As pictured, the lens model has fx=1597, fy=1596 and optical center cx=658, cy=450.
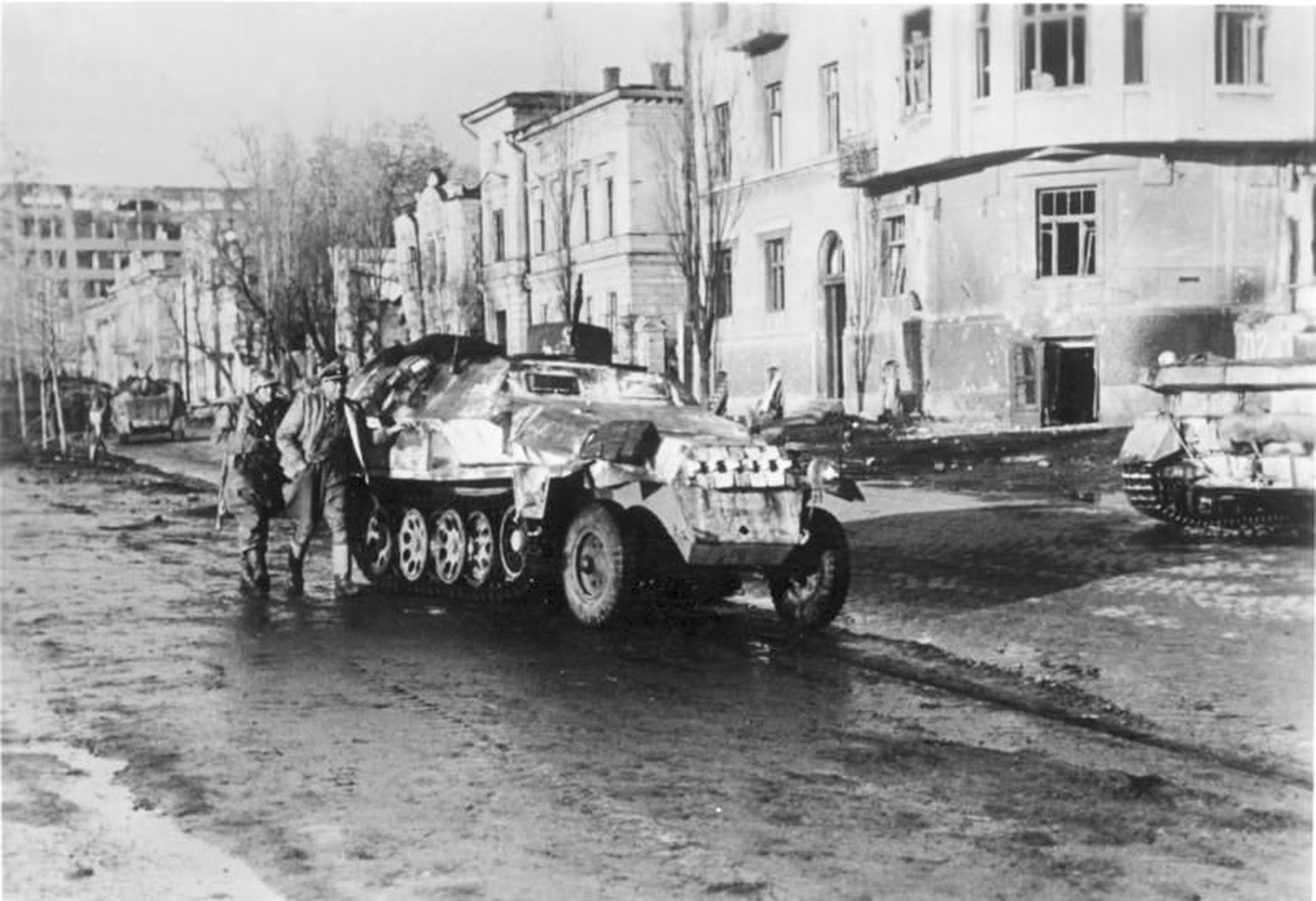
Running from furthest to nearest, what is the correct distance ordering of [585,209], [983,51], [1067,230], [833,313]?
1. [1067,230]
2. [833,313]
3. [983,51]
4. [585,209]

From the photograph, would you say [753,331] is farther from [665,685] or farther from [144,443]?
[144,443]

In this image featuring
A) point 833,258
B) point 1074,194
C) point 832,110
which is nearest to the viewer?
point 832,110

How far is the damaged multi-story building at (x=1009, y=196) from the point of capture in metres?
12.0

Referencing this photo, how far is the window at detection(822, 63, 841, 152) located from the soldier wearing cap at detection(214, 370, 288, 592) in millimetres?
4792

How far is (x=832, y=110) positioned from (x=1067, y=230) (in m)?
8.46

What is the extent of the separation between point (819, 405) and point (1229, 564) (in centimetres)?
360

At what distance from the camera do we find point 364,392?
1308 cm

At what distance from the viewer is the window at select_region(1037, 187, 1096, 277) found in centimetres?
2084

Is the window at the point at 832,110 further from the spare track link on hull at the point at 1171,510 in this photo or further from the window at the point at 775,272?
the spare track link on hull at the point at 1171,510

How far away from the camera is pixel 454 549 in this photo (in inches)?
475

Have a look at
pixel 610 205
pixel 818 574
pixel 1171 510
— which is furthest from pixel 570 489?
pixel 1171 510

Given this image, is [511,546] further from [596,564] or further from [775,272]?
[775,272]

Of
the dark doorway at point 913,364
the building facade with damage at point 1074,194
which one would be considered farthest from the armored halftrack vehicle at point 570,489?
the dark doorway at point 913,364

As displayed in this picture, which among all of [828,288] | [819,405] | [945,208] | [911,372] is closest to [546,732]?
[819,405]
